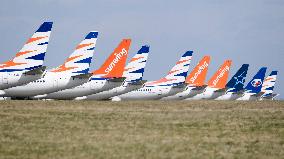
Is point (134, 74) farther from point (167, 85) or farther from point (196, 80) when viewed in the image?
point (196, 80)

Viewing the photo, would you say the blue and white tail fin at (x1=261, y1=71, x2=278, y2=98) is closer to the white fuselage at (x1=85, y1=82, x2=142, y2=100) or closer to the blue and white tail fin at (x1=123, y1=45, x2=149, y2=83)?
the blue and white tail fin at (x1=123, y1=45, x2=149, y2=83)

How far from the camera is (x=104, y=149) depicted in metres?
22.9

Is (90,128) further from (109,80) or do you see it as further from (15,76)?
(109,80)

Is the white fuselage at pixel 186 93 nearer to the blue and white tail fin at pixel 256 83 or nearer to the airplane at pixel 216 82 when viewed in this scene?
the airplane at pixel 216 82

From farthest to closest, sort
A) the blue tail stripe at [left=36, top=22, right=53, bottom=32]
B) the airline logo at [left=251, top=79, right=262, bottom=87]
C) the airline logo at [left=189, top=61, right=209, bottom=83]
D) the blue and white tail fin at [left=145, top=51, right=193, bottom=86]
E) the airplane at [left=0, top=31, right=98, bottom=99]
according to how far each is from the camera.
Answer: the airline logo at [left=251, top=79, right=262, bottom=87] → the airline logo at [left=189, top=61, right=209, bottom=83] → the blue and white tail fin at [left=145, top=51, right=193, bottom=86] → the airplane at [left=0, top=31, right=98, bottom=99] → the blue tail stripe at [left=36, top=22, right=53, bottom=32]

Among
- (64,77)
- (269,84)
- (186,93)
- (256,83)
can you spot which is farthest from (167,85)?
(269,84)

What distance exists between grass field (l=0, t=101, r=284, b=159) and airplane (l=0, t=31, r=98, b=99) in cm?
2689

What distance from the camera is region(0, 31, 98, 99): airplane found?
216ft

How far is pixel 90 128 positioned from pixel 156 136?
457 centimetres

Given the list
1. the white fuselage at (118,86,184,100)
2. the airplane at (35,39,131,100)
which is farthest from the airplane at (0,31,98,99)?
the white fuselage at (118,86,184,100)

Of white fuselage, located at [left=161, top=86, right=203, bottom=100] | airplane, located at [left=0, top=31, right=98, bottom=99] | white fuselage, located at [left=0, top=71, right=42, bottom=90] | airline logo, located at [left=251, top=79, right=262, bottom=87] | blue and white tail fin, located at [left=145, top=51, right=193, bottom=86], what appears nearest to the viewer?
white fuselage, located at [left=0, top=71, right=42, bottom=90]


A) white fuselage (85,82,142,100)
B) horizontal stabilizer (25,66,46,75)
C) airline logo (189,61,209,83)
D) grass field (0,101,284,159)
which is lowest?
grass field (0,101,284,159)

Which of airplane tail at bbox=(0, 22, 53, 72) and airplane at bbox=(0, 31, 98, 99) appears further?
airplane at bbox=(0, 31, 98, 99)

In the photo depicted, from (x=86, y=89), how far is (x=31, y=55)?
14423 mm
